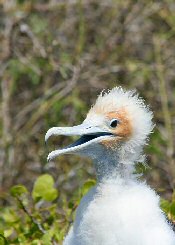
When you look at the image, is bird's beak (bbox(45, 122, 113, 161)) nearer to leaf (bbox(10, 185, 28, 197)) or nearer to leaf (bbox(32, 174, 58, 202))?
leaf (bbox(10, 185, 28, 197))

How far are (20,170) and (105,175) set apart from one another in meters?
2.70

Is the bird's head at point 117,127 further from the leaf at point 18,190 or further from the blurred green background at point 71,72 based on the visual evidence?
the blurred green background at point 71,72

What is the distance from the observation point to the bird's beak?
332 centimetres

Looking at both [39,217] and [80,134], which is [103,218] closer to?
[80,134]

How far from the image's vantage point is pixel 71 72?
242 inches

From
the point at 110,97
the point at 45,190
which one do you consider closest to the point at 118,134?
the point at 110,97

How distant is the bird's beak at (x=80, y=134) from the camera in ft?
10.9

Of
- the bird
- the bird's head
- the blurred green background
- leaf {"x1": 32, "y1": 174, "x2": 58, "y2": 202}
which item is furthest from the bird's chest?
the blurred green background

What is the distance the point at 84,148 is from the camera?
3.40 metres

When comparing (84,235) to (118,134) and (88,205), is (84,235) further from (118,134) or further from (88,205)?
(118,134)

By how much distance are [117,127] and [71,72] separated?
2611 mm

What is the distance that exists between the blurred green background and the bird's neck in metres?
2.02

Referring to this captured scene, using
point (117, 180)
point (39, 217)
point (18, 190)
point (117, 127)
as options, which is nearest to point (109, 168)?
point (117, 180)

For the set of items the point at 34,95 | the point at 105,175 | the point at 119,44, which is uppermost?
the point at 119,44
